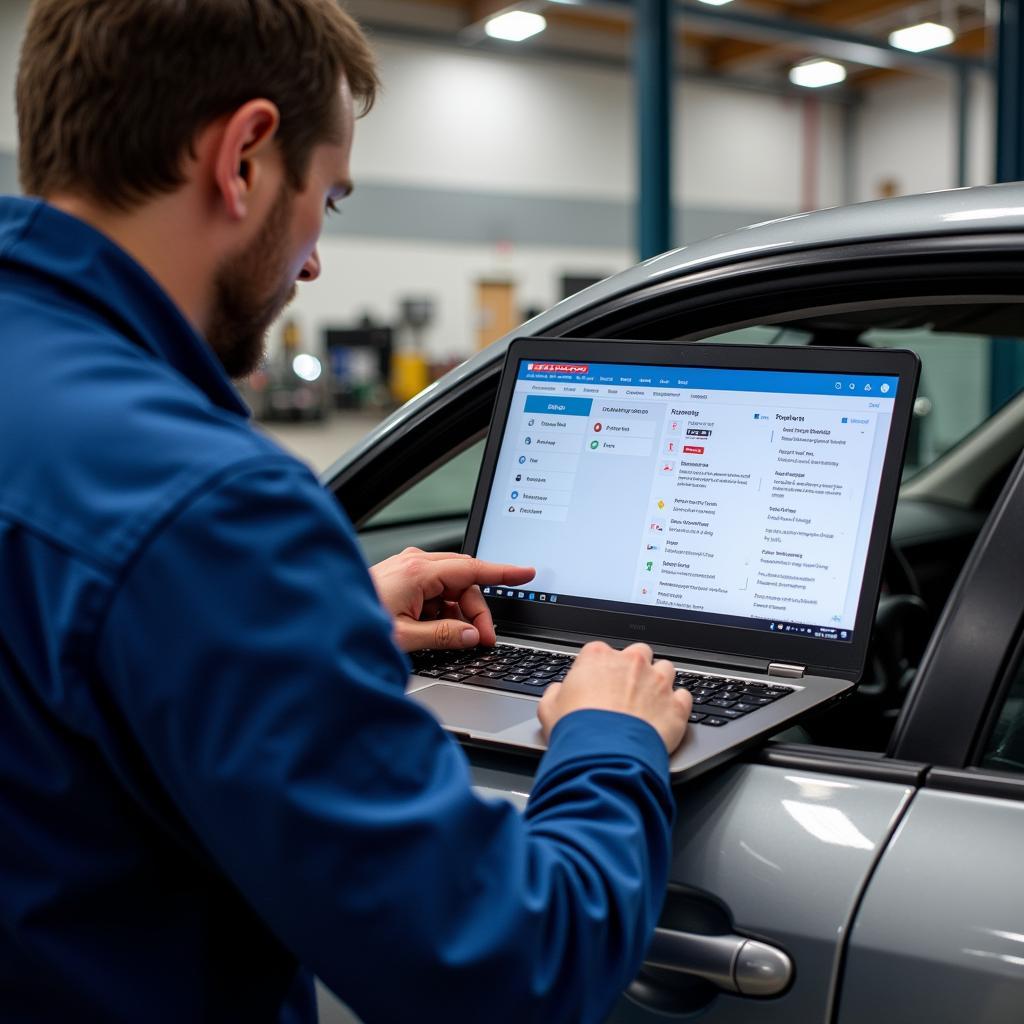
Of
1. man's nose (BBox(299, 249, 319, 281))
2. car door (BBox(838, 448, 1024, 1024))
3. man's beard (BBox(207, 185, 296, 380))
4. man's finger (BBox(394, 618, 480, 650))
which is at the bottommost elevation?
car door (BBox(838, 448, 1024, 1024))

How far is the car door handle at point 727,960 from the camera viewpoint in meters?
0.85

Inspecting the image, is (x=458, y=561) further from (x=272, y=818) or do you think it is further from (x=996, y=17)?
(x=996, y=17)

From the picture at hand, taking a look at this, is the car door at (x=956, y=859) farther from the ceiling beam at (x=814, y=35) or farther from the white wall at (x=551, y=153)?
the white wall at (x=551, y=153)

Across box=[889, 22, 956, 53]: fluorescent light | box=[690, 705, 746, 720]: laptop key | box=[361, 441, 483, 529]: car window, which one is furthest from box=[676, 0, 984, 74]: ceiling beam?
box=[690, 705, 746, 720]: laptop key

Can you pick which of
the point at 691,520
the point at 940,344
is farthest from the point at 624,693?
the point at 940,344

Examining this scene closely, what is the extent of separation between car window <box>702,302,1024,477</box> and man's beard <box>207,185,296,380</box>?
63 centimetres

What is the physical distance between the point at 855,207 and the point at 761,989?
774mm

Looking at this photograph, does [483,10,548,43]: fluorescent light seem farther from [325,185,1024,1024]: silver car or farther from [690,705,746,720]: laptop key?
[690,705,746,720]: laptop key

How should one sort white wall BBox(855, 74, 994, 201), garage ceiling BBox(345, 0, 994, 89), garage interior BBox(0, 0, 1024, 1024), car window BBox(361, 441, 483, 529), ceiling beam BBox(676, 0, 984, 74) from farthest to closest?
white wall BBox(855, 74, 994, 201) < garage interior BBox(0, 0, 1024, 1024) < garage ceiling BBox(345, 0, 994, 89) < ceiling beam BBox(676, 0, 984, 74) < car window BBox(361, 441, 483, 529)

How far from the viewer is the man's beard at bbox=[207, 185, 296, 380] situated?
79 centimetres

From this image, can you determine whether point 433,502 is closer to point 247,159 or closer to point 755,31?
point 247,159

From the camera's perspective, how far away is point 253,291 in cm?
81

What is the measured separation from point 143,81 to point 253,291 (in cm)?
15

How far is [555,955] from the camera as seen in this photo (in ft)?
2.31
